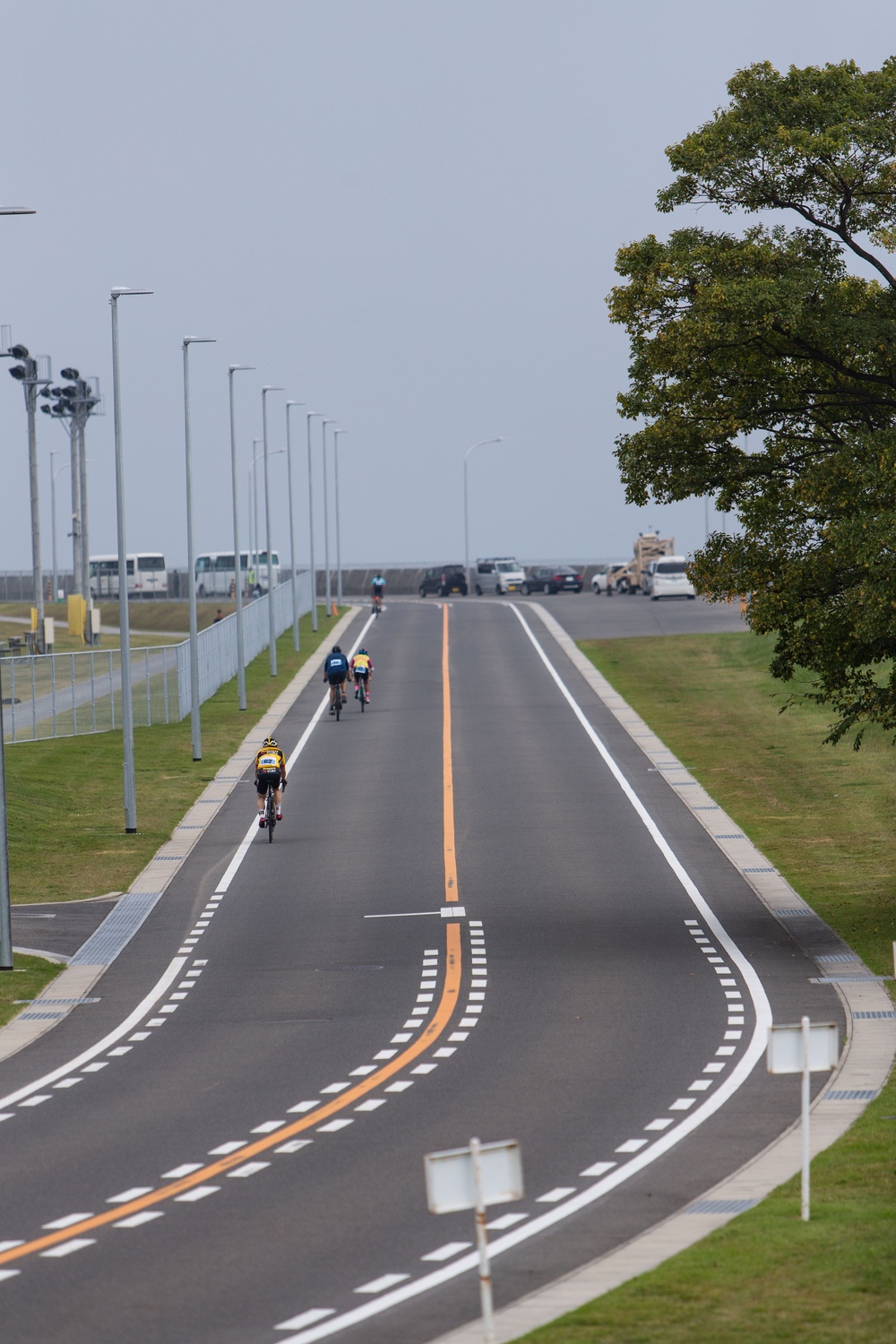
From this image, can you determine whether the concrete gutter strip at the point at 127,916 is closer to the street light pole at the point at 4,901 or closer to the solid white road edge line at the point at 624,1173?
the street light pole at the point at 4,901

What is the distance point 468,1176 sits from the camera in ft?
29.0

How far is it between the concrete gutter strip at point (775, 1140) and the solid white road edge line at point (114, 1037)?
264 inches

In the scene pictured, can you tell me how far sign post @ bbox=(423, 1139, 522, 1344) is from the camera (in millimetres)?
8750

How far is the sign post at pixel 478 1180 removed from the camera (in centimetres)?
875

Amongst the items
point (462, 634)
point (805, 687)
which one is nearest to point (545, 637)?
point (462, 634)

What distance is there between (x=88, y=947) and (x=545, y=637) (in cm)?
4915

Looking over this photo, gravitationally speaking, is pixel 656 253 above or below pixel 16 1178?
above

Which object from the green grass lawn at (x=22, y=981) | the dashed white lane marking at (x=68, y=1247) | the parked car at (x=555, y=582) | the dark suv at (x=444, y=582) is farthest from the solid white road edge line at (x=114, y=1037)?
the dark suv at (x=444, y=582)

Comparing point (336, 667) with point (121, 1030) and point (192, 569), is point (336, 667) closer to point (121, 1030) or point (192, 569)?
point (192, 569)

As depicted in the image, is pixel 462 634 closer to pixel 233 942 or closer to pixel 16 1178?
pixel 233 942

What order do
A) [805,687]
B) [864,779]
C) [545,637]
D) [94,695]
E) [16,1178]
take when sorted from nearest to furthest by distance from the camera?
[16,1178] < [864,779] < [94,695] < [805,687] < [545,637]

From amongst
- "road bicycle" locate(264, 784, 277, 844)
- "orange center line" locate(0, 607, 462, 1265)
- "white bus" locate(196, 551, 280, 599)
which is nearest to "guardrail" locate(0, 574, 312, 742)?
"road bicycle" locate(264, 784, 277, 844)

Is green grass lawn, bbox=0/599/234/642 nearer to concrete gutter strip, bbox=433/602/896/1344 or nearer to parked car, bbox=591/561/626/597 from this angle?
parked car, bbox=591/561/626/597

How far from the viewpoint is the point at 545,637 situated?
7262 centimetres
